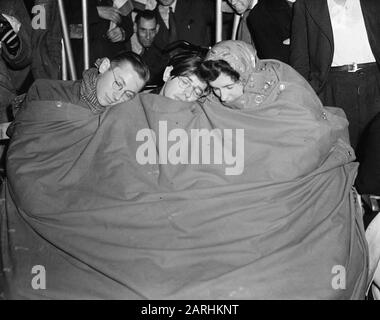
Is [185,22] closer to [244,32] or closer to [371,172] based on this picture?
[244,32]

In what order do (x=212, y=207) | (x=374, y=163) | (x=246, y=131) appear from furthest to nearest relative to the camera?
1. (x=374, y=163)
2. (x=246, y=131)
3. (x=212, y=207)

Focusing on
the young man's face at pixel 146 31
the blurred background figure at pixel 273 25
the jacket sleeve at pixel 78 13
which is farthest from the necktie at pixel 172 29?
the blurred background figure at pixel 273 25

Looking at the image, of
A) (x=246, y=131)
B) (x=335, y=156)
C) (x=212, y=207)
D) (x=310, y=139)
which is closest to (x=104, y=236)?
(x=212, y=207)

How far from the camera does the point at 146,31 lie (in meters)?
3.29

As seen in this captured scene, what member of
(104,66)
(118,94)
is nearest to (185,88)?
(118,94)

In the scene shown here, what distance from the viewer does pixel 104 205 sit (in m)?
1.93

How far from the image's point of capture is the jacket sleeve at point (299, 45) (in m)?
2.70

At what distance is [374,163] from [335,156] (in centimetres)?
21

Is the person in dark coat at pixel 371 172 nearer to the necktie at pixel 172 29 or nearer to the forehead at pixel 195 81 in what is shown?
the forehead at pixel 195 81

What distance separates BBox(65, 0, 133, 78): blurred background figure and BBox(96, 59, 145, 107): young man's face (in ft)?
3.36

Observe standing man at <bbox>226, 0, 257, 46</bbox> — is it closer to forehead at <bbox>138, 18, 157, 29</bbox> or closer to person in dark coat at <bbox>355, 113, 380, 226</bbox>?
forehead at <bbox>138, 18, 157, 29</bbox>

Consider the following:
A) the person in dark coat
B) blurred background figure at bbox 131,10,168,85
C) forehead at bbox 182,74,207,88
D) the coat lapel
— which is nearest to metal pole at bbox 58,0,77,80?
blurred background figure at bbox 131,10,168,85

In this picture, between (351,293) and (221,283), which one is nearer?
(221,283)

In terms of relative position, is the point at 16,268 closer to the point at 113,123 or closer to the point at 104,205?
the point at 104,205
